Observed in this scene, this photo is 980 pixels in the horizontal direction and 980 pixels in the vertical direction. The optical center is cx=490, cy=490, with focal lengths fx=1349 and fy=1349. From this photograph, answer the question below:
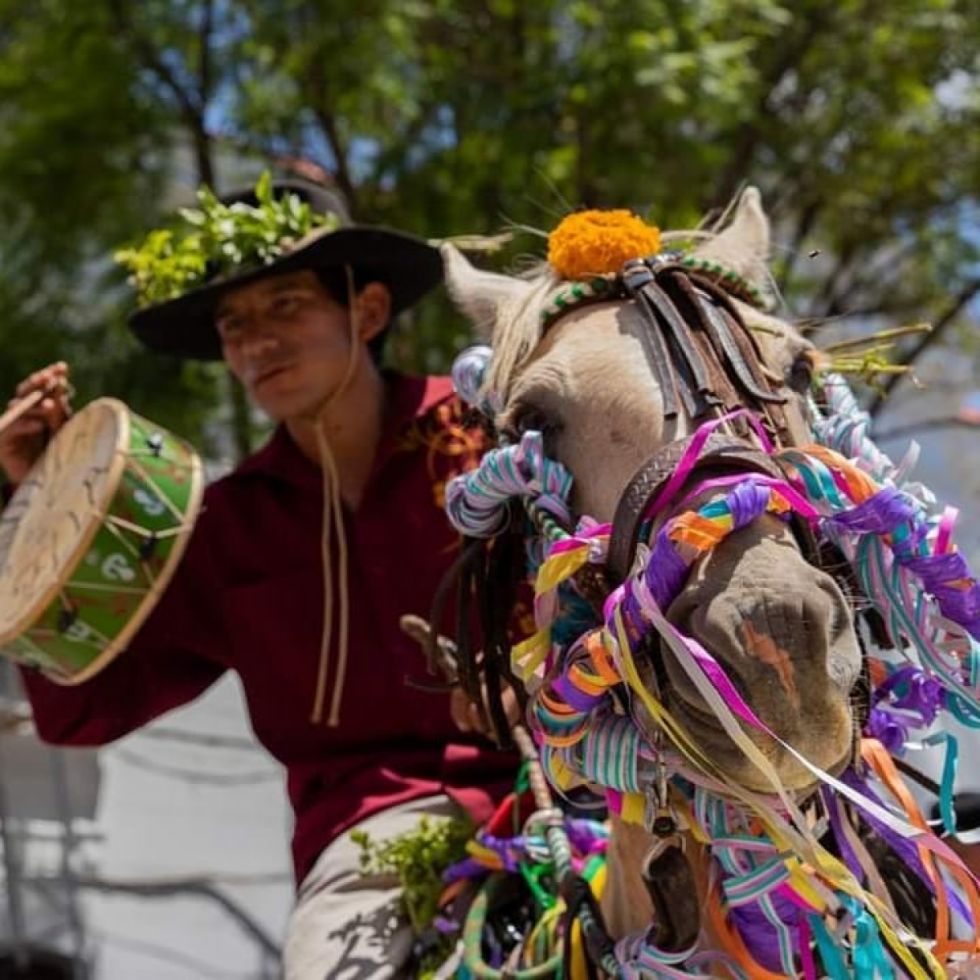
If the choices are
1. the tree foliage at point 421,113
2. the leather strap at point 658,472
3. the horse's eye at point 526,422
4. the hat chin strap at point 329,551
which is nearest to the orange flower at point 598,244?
the horse's eye at point 526,422

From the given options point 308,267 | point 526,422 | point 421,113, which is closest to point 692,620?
point 526,422

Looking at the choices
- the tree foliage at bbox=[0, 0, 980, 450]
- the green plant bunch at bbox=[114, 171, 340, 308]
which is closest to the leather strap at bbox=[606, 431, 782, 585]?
the green plant bunch at bbox=[114, 171, 340, 308]

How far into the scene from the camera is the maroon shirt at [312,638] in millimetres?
2568

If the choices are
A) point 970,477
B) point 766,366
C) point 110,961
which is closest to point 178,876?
point 110,961

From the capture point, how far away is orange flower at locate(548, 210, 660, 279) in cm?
181

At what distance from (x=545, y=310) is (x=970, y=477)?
23.7 ft

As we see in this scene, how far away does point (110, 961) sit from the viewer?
20.2 ft

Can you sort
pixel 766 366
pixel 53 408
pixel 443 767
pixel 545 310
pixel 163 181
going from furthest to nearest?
pixel 163 181 < pixel 53 408 < pixel 443 767 < pixel 545 310 < pixel 766 366

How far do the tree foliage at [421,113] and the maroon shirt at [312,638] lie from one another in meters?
2.33

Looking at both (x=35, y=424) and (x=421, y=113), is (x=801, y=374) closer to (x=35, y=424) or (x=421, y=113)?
(x=35, y=424)

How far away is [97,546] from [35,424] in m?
0.45

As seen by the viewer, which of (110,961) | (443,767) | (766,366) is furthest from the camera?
(110,961)

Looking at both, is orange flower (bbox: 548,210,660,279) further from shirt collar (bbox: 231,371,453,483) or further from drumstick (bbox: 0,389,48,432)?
drumstick (bbox: 0,389,48,432)

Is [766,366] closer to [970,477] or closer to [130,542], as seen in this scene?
[130,542]
